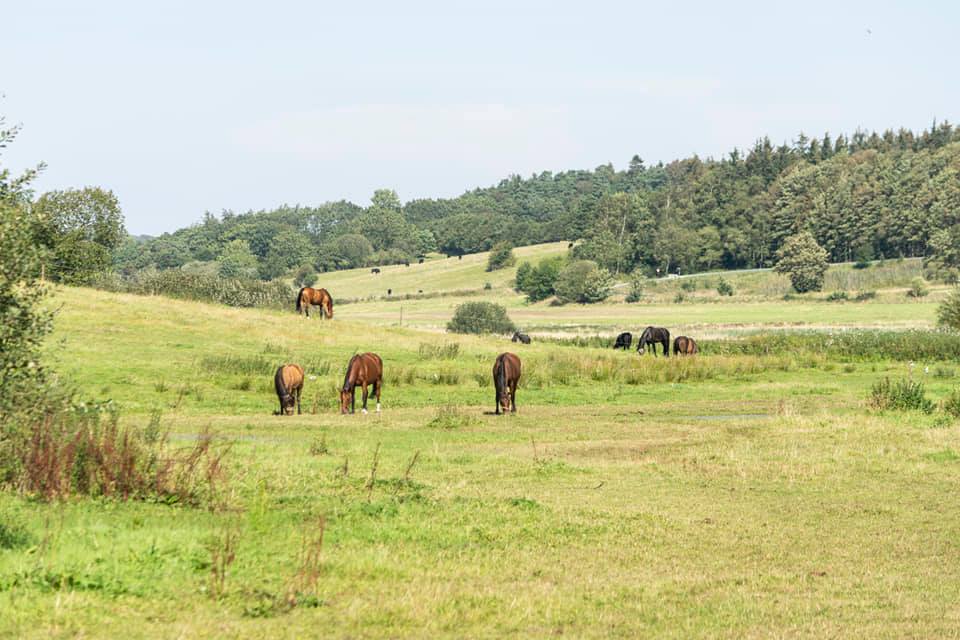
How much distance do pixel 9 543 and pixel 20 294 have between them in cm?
497

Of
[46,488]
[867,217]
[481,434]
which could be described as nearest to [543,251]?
[867,217]

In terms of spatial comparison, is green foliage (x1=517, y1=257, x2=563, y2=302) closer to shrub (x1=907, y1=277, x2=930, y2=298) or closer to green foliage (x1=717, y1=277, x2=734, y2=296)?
green foliage (x1=717, y1=277, x2=734, y2=296)

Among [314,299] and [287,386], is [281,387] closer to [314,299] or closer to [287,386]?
[287,386]

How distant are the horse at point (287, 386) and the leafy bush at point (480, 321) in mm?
44938

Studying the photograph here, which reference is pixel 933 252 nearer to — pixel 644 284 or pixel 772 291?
pixel 772 291

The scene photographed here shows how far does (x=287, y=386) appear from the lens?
99.6 feet

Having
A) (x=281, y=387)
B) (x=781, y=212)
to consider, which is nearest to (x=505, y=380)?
(x=281, y=387)

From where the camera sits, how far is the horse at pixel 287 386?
30312 mm

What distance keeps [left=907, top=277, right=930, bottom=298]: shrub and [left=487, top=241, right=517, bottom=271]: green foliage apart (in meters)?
77.4

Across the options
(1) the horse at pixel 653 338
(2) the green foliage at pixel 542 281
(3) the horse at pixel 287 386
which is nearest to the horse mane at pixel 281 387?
(3) the horse at pixel 287 386

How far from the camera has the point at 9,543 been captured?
1087 centimetres

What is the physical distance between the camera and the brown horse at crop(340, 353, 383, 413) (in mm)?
30969

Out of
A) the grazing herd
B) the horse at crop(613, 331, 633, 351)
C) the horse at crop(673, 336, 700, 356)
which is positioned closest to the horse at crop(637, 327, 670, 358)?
the horse at crop(673, 336, 700, 356)

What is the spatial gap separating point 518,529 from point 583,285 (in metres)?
121
